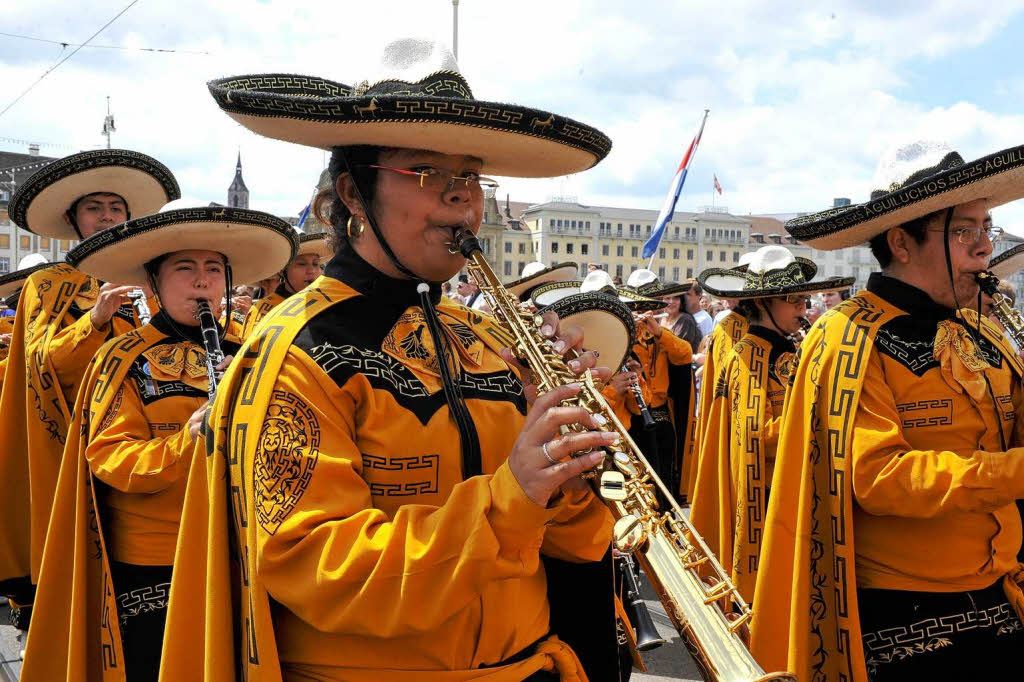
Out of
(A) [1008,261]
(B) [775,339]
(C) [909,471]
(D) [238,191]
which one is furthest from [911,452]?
(D) [238,191]

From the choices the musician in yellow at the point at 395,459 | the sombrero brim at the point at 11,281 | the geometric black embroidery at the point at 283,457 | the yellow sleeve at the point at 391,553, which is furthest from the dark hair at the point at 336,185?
the sombrero brim at the point at 11,281

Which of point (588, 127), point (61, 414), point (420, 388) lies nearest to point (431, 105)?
point (588, 127)

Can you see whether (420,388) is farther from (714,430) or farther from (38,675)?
(714,430)

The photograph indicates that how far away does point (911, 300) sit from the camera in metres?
3.41

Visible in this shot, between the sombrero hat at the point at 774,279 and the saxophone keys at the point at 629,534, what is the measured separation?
14.2ft

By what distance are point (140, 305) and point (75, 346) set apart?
0.46 metres

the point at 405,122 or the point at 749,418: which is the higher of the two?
the point at 405,122

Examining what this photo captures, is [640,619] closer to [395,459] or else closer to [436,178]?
[395,459]

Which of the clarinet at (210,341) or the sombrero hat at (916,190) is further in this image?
the clarinet at (210,341)

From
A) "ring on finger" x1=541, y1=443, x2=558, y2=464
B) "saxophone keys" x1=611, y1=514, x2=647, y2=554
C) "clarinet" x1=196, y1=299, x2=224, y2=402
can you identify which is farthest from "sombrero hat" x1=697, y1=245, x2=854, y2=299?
"ring on finger" x1=541, y1=443, x2=558, y2=464

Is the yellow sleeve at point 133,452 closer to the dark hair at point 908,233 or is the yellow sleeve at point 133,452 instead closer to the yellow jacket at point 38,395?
the yellow jacket at point 38,395

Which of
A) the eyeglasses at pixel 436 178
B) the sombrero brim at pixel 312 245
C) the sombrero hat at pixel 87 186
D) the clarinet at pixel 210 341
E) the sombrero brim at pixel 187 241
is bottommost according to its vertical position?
the clarinet at pixel 210 341

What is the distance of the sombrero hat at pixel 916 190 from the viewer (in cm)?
314

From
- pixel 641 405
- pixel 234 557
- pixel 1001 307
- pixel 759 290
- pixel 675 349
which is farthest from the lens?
pixel 675 349
